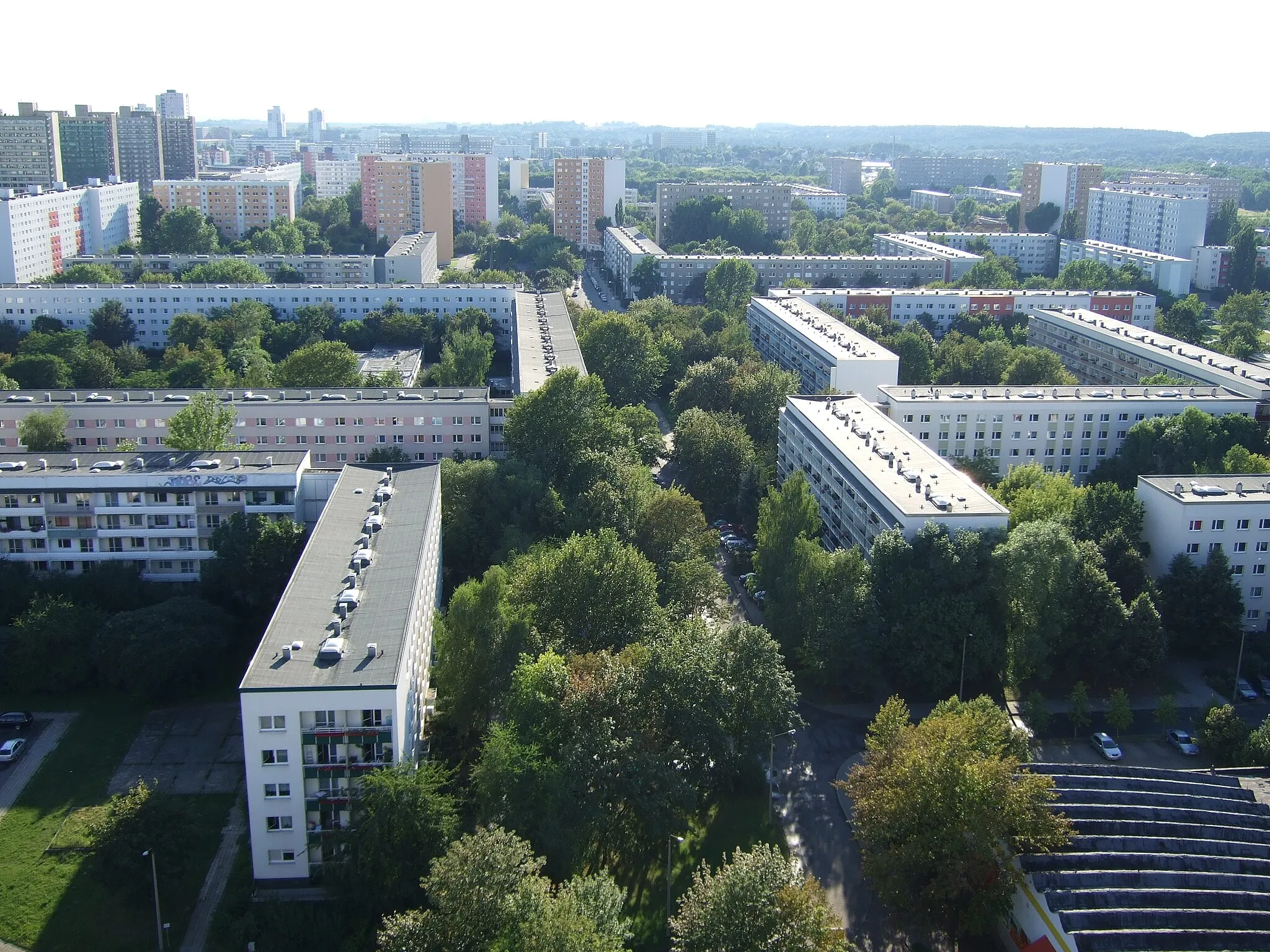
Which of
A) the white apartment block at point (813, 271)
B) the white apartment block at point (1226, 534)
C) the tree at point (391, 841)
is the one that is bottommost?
the tree at point (391, 841)

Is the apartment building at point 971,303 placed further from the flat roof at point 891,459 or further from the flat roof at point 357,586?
the flat roof at point 357,586

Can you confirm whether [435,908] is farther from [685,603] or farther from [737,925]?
[685,603]

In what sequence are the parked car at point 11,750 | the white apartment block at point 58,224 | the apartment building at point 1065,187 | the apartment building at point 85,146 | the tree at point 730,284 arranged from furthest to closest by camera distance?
the apartment building at point 85,146 → the apartment building at point 1065,187 → the white apartment block at point 58,224 → the tree at point 730,284 → the parked car at point 11,750

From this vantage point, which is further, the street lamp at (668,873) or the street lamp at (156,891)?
the street lamp at (668,873)

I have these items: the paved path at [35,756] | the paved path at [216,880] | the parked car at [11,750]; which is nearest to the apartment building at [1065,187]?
the paved path at [35,756]

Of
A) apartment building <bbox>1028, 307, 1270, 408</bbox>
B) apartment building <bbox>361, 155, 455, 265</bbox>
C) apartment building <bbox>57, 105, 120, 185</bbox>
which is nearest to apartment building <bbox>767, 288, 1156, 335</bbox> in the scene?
apartment building <bbox>1028, 307, 1270, 408</bbox>

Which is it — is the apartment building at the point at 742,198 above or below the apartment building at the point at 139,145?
below

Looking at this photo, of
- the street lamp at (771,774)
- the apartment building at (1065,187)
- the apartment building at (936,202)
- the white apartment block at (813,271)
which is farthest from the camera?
the apartment building at (936,202)

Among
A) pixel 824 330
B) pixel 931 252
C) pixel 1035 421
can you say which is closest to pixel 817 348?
pixel 824 330

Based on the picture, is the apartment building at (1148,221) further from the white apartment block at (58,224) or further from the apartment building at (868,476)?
the white apartment block at (58,224)
